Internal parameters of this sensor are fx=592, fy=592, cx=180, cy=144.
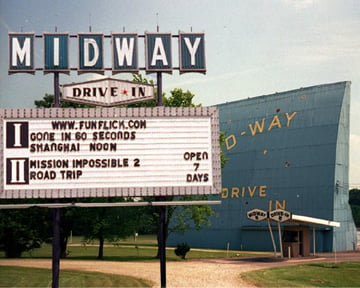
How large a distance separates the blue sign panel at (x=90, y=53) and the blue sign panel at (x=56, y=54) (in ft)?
1.89

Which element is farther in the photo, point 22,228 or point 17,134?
point 22,228

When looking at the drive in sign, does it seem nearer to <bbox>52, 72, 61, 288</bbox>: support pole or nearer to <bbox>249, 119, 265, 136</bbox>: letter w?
<bbox>52, 72, 61, 288</bbox>: support pole

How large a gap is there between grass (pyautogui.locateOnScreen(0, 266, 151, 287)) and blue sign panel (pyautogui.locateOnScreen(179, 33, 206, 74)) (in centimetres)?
1366

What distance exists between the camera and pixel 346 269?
41.2 m

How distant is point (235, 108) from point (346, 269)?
35310 millimetres

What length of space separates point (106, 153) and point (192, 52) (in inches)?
205

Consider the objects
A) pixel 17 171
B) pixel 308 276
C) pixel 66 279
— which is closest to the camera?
pixel 17 171

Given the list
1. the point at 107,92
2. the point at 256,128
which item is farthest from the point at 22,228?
the point at 107,92

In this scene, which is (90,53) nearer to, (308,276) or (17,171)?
(17,171)

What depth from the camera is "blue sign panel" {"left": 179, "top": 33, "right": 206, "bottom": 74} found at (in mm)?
23188

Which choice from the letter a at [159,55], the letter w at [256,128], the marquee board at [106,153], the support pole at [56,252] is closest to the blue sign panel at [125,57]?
the letter a at [159,55]

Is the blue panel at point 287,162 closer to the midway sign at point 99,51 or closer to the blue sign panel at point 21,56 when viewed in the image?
the midway sign at point 99,51

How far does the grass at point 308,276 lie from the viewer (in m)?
33.0

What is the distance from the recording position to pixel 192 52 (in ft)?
76.6
